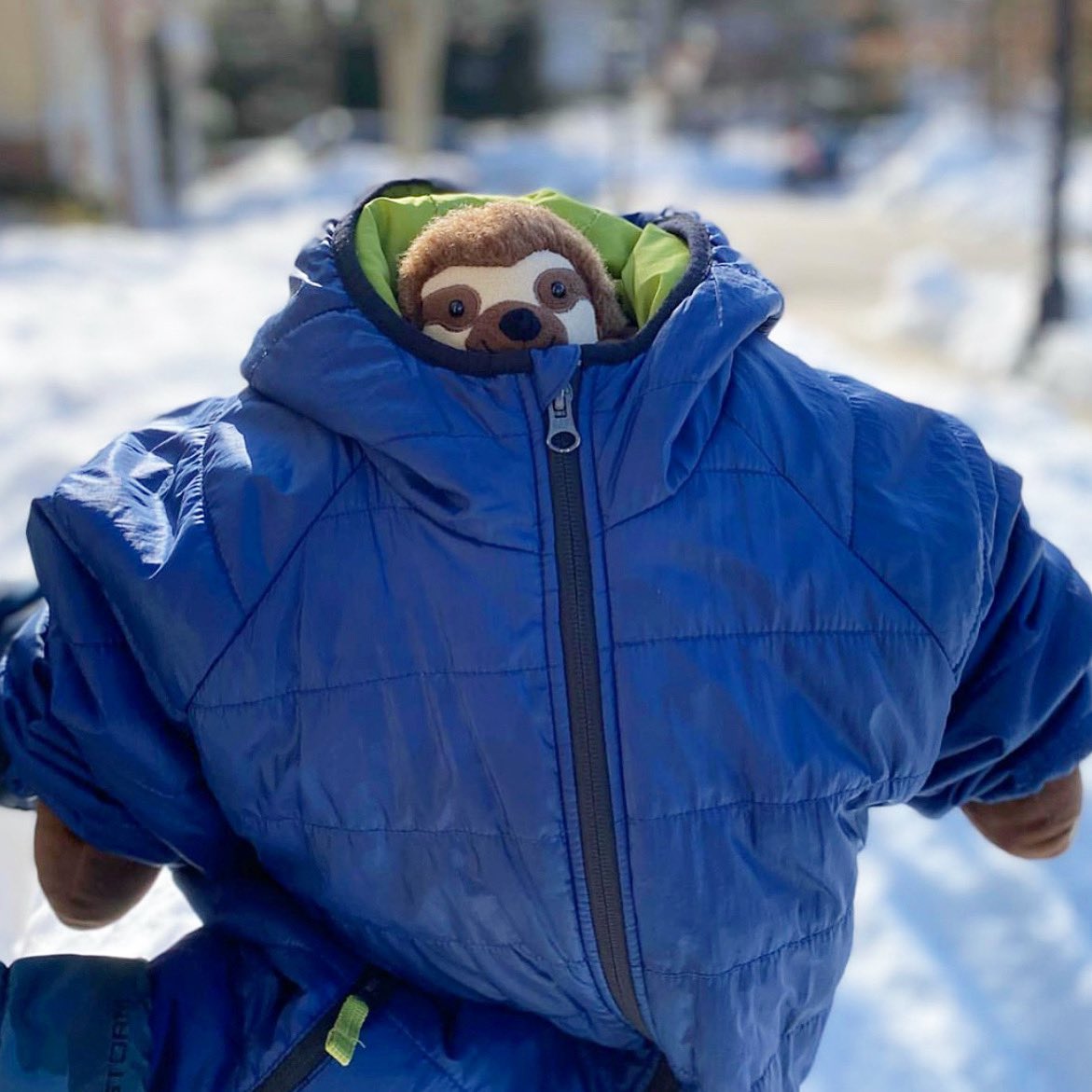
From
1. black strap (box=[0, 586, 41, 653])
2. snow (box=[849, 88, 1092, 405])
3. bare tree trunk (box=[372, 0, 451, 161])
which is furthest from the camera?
bare tree trunk (box=[372, 0, 451, 161])

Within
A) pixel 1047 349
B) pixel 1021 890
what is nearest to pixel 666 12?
pixel 1047 349

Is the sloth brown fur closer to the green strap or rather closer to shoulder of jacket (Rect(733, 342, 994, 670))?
shoulder of jacket (Rect(733, 342, 994, 670))

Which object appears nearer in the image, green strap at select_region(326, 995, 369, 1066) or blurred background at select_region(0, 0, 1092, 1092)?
green strap at select_region(326, 995, 369, 1066)

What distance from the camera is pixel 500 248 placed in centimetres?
137

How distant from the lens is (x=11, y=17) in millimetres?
16375

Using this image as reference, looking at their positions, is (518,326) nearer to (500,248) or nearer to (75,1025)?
(500,248)

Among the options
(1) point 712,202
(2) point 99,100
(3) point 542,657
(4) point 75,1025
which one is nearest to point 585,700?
(3) point 542,657

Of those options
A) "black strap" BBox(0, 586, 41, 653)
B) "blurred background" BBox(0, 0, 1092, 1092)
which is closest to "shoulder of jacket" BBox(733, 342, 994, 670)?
"blurred background" BBox(0, 0, 1092, 1092)

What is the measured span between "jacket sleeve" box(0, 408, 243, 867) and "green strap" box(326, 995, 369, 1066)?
22 centimetres

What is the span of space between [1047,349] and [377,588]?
22.9ft

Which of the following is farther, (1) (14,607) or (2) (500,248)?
(1) (14,607)

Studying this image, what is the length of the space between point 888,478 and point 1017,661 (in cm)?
25

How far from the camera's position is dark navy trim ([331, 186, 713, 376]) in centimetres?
128

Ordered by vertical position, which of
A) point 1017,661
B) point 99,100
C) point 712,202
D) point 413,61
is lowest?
point 712,202
